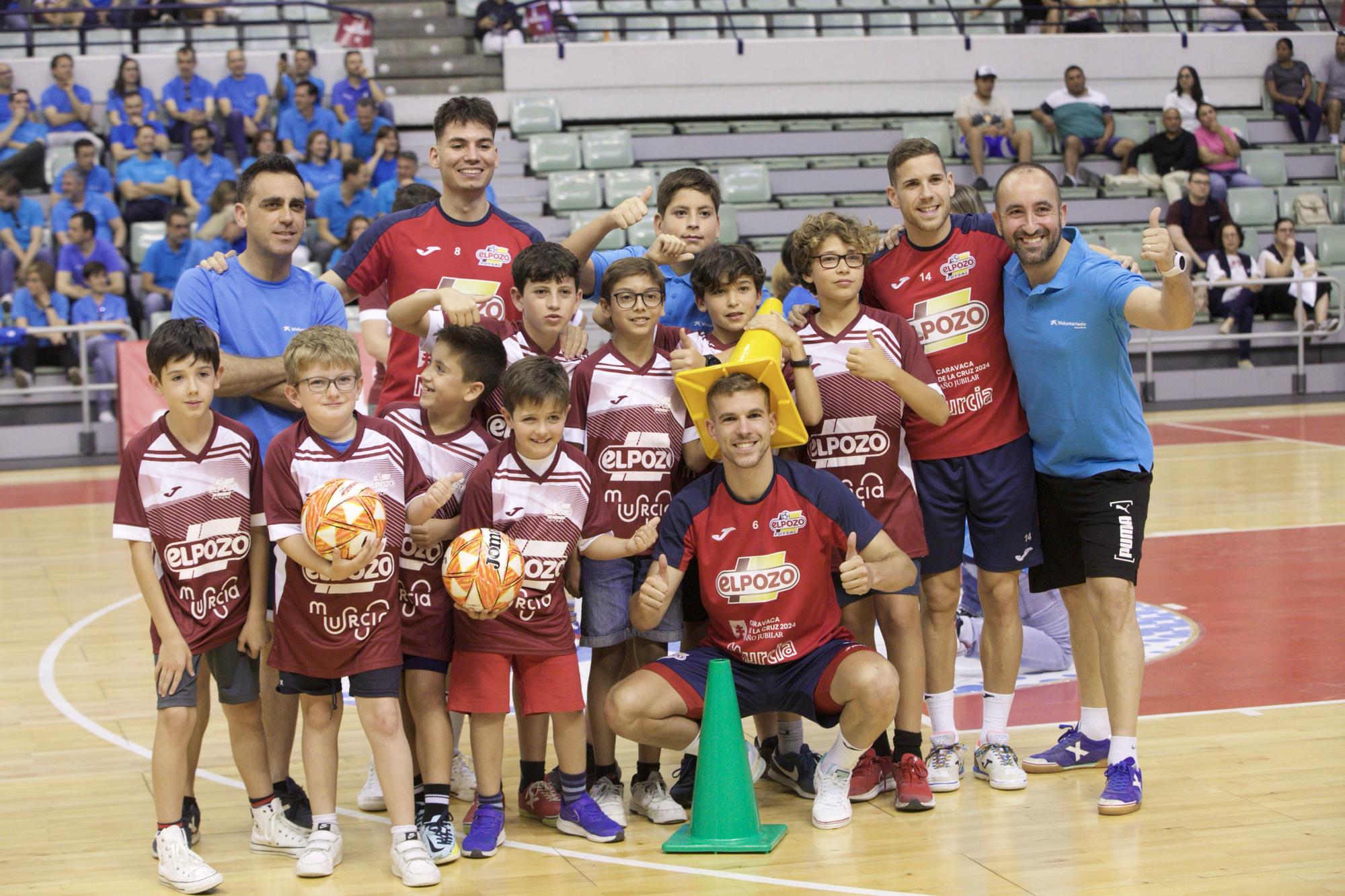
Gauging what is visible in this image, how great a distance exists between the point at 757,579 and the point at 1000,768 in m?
1.05

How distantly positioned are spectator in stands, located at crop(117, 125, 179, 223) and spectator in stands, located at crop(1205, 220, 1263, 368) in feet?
35.6

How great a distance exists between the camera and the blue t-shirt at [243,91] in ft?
50.5

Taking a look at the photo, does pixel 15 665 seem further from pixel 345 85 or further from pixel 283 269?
pixel 345 85

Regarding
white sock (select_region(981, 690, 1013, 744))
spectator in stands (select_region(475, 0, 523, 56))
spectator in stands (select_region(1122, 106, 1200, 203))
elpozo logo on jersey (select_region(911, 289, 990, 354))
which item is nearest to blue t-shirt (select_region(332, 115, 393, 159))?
spectator in stands (select_region(475, 0, 523, 56))

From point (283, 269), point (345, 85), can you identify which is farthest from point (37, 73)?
point (283, 269)

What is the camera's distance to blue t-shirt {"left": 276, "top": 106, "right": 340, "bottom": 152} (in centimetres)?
1509

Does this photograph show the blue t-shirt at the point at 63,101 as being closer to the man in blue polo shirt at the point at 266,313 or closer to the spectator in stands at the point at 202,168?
the spectator in stands at the point at 202,168

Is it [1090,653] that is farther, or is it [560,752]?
[1090,653]

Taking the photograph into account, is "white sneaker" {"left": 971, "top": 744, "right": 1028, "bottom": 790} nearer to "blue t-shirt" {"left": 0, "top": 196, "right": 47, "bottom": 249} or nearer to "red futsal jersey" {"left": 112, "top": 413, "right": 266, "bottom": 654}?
"red futsal jersey" {"left": 112, "top": 413, "right": 266, "bottom": 654}

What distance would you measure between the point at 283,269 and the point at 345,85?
1172 cm

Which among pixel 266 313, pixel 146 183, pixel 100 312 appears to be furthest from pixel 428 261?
pixel 146 183

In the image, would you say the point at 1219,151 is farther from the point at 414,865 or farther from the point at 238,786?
the point at 414,865

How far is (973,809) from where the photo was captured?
4.48 meters

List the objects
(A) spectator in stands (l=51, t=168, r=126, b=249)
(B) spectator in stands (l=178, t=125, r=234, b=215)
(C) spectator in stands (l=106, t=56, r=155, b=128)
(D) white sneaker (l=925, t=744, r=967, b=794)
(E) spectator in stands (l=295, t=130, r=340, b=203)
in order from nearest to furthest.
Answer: (D) white sneaker (l=925, t=744, r=967, b=794) < (A) spectator in stands (l=51, t=168, r=126, b=249) < (B) spectator in stands (l=178, t=125, r=234, b=215) < (E) spectator in stands (l=295, t=130, r=340, b=203) < (C) spectator in stands (l=106, t=56, r=155, b=128)
